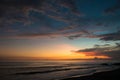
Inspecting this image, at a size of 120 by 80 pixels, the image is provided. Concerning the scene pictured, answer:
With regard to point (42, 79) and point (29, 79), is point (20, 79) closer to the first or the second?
point (29, 79)

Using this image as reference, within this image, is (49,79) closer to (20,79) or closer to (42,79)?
(42,79)

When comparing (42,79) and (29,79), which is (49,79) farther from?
(29,79)

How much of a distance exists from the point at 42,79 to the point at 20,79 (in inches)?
155

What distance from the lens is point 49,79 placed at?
27969mm

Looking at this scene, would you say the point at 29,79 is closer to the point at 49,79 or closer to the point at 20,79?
the point at 20,79

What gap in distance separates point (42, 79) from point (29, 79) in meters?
2.31

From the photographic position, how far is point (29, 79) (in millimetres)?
28266

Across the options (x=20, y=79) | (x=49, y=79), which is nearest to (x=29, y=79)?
(x=20, y=79)

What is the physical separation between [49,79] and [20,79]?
5167mm

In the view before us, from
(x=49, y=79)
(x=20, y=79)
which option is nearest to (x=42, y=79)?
(x=49, y=79)

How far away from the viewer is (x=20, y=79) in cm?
2842

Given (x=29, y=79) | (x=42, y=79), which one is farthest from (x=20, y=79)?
(x=42, y=79)

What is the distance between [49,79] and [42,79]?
1.24 meters
